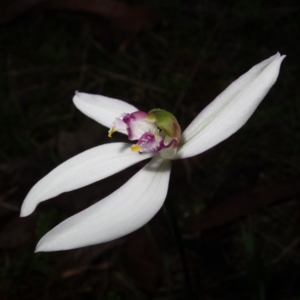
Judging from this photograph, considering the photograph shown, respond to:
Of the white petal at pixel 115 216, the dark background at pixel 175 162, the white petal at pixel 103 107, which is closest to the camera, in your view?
the white petal at pixel 115 216

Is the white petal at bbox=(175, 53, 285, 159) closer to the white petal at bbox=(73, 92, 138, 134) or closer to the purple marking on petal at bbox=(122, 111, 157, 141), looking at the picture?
the purple marking on petal at bbox=(122, 111, 157, 141)

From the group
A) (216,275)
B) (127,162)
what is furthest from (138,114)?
(216,275)

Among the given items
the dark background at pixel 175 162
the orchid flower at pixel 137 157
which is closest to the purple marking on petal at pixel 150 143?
the orchid flower at pixel 137 157

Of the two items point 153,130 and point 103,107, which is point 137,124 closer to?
point 153,130

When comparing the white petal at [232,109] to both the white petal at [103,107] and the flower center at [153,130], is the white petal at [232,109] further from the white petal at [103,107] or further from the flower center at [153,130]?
the white petal at [103,107]

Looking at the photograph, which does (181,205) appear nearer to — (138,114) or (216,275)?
(216,275)

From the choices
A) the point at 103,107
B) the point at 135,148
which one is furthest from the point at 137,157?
the point at 103,107
